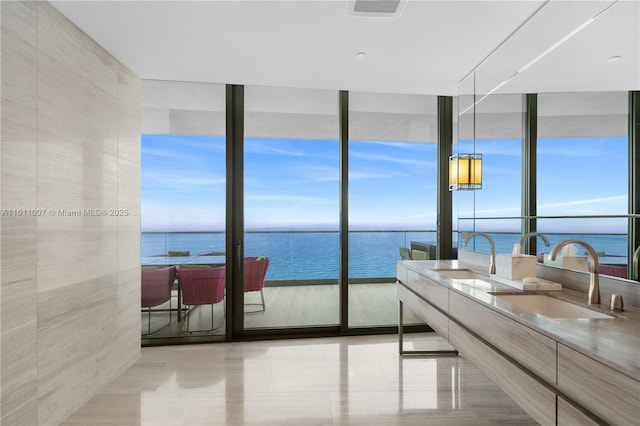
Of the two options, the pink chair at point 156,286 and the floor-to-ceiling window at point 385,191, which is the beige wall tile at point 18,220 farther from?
the floor-to-ceiling window at point 385,191

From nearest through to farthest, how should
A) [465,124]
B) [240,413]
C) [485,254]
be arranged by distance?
[240,413] < [485,254] < [465,124]

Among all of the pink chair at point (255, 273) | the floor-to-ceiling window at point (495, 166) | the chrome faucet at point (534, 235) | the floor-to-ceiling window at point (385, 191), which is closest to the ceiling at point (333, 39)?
the floor-to-ceiling window at point (495, 166)

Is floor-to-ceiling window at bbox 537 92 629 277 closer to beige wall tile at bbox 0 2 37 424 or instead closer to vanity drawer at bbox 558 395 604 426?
vanity drawer at bbox 558 395 604 426

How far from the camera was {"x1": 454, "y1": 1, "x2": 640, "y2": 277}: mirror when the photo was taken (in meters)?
1.69

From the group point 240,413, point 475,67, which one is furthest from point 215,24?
point 240,413

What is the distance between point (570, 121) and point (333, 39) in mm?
1600

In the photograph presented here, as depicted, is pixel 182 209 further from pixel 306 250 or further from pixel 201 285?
pixel 306 250

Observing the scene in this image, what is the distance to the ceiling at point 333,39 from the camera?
1.98m

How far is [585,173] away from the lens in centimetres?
188

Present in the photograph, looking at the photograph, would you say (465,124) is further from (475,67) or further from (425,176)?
(425,176)

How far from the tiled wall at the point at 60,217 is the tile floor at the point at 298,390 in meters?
0.37

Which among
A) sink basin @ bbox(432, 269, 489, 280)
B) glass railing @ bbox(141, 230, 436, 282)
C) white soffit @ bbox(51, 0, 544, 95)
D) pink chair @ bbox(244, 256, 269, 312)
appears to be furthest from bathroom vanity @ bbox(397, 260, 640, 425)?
pink chair @ bbox(244, 256, 269, 312)

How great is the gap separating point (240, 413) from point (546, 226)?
2.28 metres

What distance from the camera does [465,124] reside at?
3.35 metres
